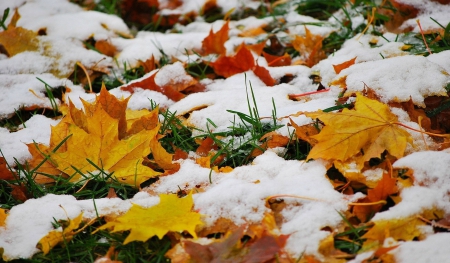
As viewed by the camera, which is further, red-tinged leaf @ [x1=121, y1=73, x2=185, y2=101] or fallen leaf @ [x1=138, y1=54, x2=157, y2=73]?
fallen leaf @ [x1=138, y1=54, x2=157, y2=73]

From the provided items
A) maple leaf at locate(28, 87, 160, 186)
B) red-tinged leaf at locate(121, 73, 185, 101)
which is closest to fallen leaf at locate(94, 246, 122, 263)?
maple leaf at locate(28, 87, 160, 186)

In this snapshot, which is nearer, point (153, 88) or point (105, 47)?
point (153, 88)

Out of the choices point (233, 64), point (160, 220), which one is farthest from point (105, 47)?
point (160, 220)

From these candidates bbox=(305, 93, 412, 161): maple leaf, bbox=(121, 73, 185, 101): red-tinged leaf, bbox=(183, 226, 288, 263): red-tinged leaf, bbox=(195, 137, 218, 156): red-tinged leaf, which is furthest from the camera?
bbox=(121, 73, 185, 101): red-tinged leaf

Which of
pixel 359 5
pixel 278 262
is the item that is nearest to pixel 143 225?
pixel 278 262

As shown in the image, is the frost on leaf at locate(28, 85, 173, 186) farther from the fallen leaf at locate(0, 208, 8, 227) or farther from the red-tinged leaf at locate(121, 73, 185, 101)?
the red-tinged leaf at locate(121, 73, 185, 101)

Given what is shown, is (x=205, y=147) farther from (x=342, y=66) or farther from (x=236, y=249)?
(x=342, y=66)
